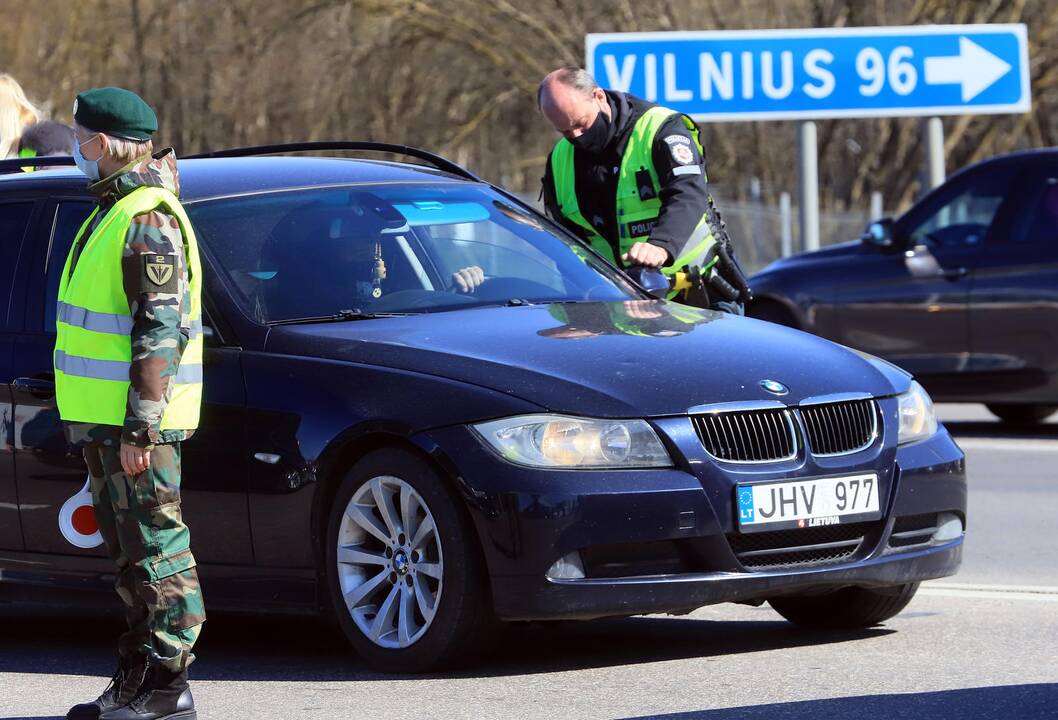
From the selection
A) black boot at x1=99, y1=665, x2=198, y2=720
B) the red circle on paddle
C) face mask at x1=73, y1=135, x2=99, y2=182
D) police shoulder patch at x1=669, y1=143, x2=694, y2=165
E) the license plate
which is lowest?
black boot at x1=99, y1=665, x2=198, y2=720

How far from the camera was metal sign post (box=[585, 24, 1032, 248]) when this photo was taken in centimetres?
1883

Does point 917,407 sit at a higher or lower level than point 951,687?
higher

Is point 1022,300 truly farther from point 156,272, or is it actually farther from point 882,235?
point 156,272

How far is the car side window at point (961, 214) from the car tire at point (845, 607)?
6418 mm

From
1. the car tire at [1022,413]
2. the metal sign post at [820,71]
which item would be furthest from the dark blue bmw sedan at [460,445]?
the metal sign post at [820,71]

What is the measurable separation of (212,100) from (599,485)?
2739cm

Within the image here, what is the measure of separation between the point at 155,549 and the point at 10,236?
2.01m

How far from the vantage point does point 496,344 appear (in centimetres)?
593

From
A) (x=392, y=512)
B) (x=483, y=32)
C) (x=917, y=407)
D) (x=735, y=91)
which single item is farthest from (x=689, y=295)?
(x=483, y=32)

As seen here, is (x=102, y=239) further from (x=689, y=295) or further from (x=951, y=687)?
A: (x=689, y=295)

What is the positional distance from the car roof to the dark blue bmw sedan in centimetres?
2

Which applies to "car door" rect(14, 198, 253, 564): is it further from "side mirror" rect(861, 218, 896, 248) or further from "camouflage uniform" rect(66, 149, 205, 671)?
"side mirror" rect(861, 218, 896, 248)

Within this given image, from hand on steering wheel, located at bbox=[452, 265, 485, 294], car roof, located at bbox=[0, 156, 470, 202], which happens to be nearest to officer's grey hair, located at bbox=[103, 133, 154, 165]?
car roof, located at bbox=[0, 156, 470, 202]

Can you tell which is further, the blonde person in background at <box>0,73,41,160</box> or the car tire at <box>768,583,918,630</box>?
the blonde person in background at <box>0,73,41,160</box>
